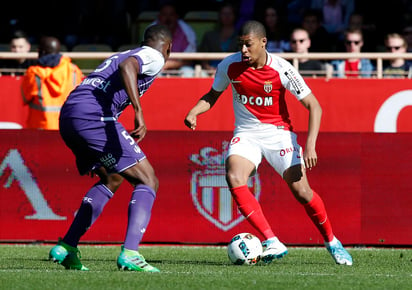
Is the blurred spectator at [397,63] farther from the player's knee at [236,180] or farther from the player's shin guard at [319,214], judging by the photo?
the player's knee at [236,180]

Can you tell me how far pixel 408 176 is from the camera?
11750 mm

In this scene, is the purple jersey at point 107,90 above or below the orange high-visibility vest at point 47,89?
above

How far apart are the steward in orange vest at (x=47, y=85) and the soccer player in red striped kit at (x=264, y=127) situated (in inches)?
173

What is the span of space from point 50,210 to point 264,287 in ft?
16.9

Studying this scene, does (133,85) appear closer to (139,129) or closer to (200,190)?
(139,129)

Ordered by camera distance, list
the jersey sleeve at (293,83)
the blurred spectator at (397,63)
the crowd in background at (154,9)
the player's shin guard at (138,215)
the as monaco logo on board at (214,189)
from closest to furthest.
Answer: the player's shin guard at (138,215)
the jersey sleeve at (293,83)
the as monaco logo on board at (214,189)
the blurred spectator at (397,63)
the crowd in background at (154,9)

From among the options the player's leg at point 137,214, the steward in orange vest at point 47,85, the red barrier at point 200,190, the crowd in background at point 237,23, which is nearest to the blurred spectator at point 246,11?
the crowd in background at point 237,23

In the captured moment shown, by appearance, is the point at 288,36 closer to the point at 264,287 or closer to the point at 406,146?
the point at 406,146

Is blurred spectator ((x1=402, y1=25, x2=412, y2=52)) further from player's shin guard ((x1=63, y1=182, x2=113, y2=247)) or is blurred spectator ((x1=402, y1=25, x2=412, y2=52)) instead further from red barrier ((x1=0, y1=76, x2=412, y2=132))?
player's shin guard ((x1=63, y1=182, x2=113, y2=247))

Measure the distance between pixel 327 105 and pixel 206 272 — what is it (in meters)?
6.25

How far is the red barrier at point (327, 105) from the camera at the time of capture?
46.5 ft

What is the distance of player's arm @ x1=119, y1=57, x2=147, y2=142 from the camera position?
798 centimetres

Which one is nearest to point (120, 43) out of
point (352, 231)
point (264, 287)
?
point (352, 231)

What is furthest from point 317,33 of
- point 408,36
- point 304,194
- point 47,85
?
point 304,194
